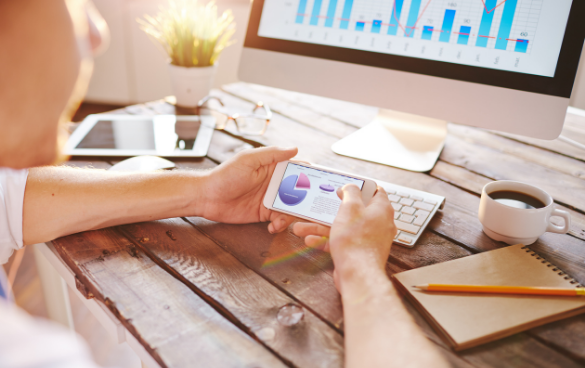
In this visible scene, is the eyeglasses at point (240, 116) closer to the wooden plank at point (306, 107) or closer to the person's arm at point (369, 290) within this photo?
the wooden plank at point (306, 107)

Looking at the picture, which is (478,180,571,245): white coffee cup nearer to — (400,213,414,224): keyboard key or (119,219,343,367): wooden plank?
(400,213,414,224): keyboard key

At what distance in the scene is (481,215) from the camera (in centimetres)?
65

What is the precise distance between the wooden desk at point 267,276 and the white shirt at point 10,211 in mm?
69

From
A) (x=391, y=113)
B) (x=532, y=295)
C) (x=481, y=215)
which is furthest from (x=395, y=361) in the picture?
(x=391, y=113)

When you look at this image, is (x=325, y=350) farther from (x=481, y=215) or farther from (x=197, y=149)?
(x=197, y=149)

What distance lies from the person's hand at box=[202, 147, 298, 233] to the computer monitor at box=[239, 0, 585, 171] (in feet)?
0.95

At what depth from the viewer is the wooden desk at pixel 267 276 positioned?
1.46 feet

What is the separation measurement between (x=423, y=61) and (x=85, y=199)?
670 millimetres

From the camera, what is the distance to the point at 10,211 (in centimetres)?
62

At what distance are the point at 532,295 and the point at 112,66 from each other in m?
3.11

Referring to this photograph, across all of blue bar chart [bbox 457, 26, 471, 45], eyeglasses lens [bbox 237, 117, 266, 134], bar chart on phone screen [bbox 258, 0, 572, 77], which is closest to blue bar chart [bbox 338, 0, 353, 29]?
bar chart on phone screen [bbox 258, 0, 572, 77]

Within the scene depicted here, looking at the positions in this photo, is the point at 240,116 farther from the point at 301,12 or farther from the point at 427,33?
the point at 427,33

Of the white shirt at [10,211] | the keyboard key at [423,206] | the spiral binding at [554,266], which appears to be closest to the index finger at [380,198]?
the keyboard key at [423,206]

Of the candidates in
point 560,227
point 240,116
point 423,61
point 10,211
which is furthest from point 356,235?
point 240,116
